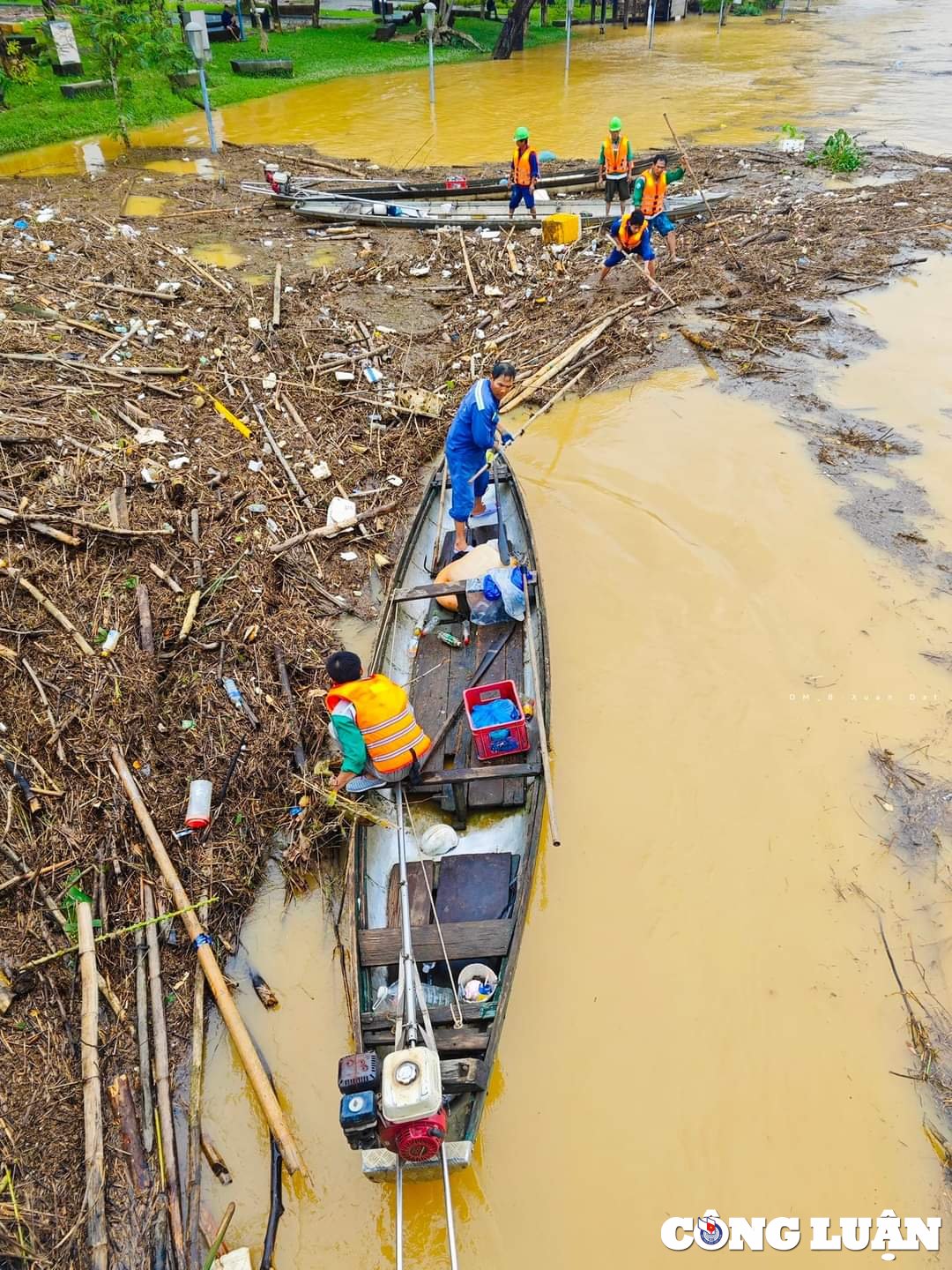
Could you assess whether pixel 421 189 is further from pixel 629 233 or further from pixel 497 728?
pixel 497 728

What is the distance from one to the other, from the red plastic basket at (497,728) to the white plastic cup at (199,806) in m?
2.08

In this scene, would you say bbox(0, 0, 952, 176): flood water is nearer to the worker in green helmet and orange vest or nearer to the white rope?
the worker in green helmet and orange vest

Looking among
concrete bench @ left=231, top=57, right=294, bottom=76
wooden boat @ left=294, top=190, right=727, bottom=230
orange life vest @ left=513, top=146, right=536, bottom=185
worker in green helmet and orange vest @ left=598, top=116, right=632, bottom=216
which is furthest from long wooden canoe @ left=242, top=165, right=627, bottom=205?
concrete bench @ left=231, top=57, right=294, bottom=76

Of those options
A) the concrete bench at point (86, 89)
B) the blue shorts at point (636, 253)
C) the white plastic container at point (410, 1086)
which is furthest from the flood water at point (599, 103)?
the white plastic container at point (410, 1086)

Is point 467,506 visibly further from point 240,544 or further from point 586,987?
point 586,987

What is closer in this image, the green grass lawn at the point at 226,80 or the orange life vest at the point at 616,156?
the orange life vest at the point at 616,156

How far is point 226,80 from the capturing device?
25.5 m

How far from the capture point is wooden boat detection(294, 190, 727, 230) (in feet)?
49.5

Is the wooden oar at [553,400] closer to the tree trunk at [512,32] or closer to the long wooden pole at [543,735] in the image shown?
the long wooden pole at [543,735]

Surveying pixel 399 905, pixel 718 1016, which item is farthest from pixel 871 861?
pixel 399 905

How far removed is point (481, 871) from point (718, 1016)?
176 cm

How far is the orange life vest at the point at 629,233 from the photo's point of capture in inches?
475

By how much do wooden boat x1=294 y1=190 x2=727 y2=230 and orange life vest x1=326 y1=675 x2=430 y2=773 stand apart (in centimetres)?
1263

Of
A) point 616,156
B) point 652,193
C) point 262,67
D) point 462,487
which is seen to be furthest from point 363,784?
point 262,67
